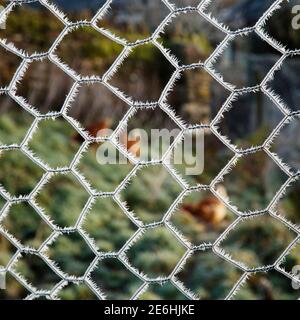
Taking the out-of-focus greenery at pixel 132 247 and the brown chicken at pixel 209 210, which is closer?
the out-of-focus greenery at pixel 132 247

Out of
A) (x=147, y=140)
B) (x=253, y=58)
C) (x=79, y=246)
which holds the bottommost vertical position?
(x=79, y=246)

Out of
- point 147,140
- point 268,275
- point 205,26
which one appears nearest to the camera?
point 268,275

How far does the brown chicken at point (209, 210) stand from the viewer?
1649mm

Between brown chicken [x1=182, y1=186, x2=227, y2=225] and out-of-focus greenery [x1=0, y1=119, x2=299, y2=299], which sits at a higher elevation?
brown chicken [x1=182, y1=186, x2=227, y2=225]

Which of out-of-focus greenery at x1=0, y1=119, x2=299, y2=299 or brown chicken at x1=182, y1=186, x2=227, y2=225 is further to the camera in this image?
brown chicken at x1=182, y1=186, x2=227, y2=225

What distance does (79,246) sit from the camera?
4.94 ft

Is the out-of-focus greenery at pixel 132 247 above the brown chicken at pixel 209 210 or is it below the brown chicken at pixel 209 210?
below

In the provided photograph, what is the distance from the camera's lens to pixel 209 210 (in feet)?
5.50

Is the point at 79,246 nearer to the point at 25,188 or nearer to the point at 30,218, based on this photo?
the point at 30,218

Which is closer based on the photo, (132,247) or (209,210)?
(132,247)

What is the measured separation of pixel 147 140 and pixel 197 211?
0.88 ft

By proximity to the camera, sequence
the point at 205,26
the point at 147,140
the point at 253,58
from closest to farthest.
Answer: the point at 147,140, the point at 253,58, the point at 205,26

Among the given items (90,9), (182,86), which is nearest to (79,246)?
(90,9)

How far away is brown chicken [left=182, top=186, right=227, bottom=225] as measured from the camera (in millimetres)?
1649
